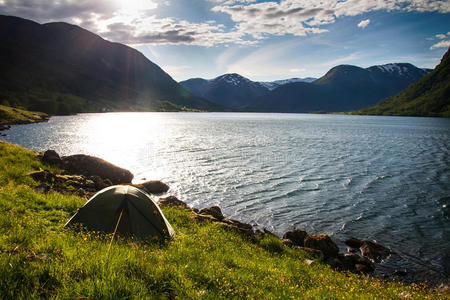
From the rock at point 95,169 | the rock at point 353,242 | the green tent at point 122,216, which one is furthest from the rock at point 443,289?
the rock at point 95,169

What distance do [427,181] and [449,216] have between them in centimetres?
1192

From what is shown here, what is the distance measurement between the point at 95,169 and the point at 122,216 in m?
22.2

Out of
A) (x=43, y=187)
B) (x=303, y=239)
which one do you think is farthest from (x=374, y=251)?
(x=43, y=187)

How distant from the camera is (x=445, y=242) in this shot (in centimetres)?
1744

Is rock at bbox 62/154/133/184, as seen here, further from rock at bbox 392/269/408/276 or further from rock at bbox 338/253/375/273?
rock at bbox 392/269/408/276

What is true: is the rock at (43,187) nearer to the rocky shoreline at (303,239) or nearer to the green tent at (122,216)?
the rocky shoreline at (303,239)

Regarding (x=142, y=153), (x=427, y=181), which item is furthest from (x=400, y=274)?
(x=142, y=153)

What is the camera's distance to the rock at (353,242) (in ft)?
56.7

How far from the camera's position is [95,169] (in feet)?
99.1

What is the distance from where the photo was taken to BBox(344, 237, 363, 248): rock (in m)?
17.3

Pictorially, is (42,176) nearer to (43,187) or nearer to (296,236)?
(43,187)

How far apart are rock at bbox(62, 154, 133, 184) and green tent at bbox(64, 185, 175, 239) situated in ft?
62.4

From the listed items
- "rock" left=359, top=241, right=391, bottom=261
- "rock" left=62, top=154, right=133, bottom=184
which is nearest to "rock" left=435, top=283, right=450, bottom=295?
"rock" left=359, top=241, right=391, bottom=261

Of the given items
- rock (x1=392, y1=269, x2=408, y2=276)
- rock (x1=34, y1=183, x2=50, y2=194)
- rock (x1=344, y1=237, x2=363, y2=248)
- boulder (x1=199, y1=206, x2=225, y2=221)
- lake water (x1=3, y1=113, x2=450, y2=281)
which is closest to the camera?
rock (x1=392, y1=269, x2=408, y2=276)
